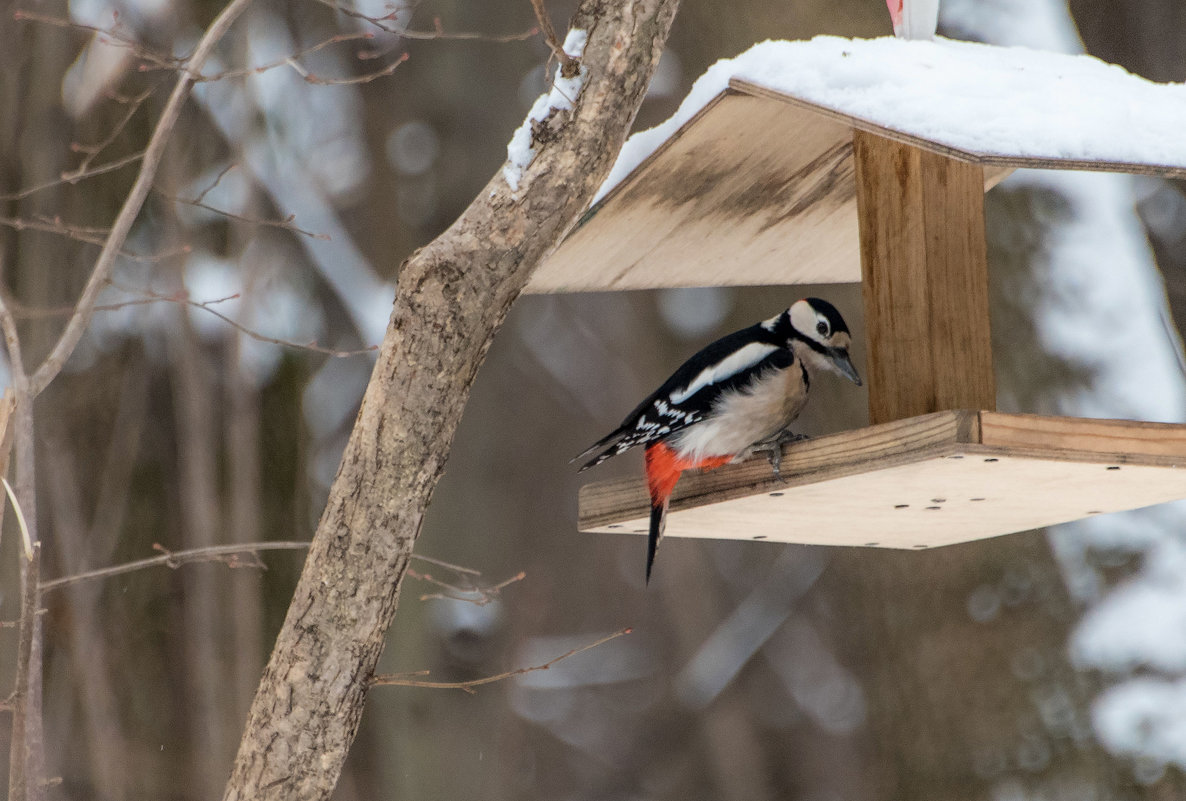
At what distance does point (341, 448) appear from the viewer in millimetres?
5961

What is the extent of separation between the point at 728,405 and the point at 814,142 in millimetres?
708

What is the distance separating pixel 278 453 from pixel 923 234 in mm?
4142

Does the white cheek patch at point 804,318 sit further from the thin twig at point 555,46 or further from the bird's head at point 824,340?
the thin twig at point 555,46

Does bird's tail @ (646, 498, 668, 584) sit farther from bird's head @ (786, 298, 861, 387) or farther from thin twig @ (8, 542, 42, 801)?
thin twig @ (8, 542, 42, 801)

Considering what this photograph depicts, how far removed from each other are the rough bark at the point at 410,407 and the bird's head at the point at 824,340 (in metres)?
0.71

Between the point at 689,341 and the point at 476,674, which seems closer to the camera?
the point at 476,674

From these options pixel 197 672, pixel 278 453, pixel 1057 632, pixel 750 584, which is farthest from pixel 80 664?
pixel 1057 632

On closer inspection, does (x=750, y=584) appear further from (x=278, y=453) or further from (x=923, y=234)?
(x=923, y=234)

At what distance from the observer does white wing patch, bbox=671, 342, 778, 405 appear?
254cm

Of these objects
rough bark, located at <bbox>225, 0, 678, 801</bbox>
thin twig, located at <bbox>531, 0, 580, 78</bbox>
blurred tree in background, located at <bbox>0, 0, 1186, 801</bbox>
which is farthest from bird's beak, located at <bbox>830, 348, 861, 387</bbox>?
blurred tree in background, located at <bbox>0, 0, 1186, 801</bbox>

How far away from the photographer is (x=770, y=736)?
233 inches

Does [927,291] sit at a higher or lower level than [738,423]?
higher

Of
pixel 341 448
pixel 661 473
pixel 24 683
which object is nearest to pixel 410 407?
pixel 661 473

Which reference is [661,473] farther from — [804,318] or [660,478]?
[804,318]
